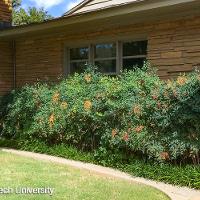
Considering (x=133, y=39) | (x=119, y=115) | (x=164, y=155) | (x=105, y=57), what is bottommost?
(x=164, y=155)

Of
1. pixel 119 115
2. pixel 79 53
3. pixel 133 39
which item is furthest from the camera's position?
pixel 79 53

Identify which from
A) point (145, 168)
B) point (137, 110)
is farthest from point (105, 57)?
point (145, 168)

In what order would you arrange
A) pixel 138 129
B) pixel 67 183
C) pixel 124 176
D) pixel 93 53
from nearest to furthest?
1. pixel 67 183
2. pixel 124 176
3. pixel 138 129
4. pixel 93 53

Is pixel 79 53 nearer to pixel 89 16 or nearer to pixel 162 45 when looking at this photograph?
pixel 89 16

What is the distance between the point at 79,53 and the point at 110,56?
1.27 m

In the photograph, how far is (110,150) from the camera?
880 cm

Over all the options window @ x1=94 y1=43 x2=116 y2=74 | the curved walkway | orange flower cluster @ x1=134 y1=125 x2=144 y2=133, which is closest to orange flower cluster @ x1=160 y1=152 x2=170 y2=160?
the curved walkway

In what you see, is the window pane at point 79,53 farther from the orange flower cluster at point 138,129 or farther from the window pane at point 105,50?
the orange flower cluster at point 138,129

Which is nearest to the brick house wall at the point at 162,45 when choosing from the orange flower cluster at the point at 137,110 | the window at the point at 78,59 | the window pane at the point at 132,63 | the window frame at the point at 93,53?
the window frame at the point at 93,53

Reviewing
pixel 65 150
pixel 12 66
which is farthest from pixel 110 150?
pixel 12 66

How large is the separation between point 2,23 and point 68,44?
8.94 ft

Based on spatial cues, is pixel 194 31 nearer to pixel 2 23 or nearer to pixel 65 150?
pixel 65 150

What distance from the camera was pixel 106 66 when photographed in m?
12.4

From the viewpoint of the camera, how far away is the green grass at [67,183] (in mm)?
6430
